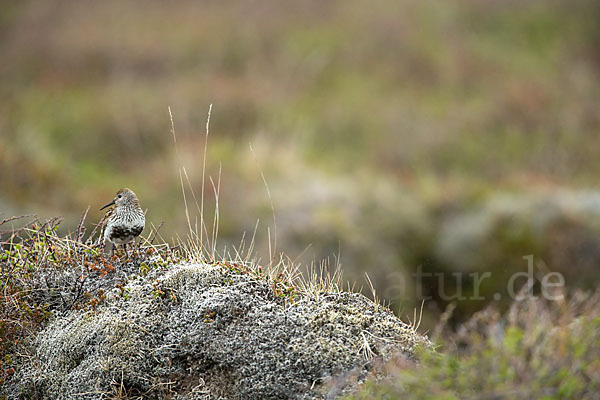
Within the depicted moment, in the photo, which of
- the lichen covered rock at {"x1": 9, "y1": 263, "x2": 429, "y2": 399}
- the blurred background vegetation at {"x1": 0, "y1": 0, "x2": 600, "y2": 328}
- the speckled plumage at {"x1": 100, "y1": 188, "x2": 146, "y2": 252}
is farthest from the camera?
the blurred background vegetation at {"x1": 0, "y1": 0, "x2": 600, "y2": 328}

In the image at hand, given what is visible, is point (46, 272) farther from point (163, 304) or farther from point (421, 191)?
point (421, 191)

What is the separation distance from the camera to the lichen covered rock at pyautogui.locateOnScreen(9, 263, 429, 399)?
4.09 meters

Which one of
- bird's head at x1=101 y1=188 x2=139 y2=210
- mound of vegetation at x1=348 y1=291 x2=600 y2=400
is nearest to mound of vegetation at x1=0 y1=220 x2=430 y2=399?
bird's head at x1=101 y1=188 x2=139 y2=210

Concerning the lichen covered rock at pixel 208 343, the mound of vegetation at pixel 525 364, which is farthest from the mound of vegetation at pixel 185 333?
the mound of vegetation at pixel 525 364

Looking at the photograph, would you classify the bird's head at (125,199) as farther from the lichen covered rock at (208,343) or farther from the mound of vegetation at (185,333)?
the lichen covered rock at (208,343)

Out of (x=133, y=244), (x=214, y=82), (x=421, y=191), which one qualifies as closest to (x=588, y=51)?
(x=421, y=191)

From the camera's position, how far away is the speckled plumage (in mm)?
4828

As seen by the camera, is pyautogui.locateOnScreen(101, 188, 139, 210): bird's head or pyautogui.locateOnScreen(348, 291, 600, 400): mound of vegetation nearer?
pyautogui.locateOnScreen(348, 291, 600, 400): mound of vegetation

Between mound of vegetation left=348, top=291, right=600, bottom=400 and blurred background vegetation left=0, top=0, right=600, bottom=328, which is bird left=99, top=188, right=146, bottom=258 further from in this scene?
blurred background vegetation left=0, top=0, right=600, bottom=328

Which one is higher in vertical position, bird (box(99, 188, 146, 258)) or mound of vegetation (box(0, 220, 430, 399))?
bird (box(99, 188, 146, 258))

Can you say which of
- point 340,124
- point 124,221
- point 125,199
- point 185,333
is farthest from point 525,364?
point 340,124

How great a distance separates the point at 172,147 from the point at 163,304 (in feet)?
32.2

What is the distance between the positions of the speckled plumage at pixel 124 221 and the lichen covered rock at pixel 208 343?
1.43ft

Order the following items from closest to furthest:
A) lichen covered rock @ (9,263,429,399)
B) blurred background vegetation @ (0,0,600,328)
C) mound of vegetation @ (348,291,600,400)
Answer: mound of vegetation @ (348,291,600,400)
lichen covered rock @ (9,263,429,399)
blurred background vegetation @ (0,0,600,328)
